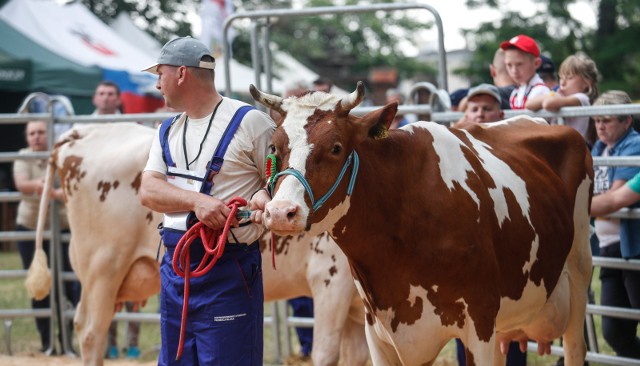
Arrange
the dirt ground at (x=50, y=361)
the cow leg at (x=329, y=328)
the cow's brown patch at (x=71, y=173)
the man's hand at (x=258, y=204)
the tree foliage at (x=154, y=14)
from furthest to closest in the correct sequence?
the tree foliage at (x=154, y=14)
the dirt ground at (x=50, y=361)
the cow's brown patch at (x=71, y=173)
the cow leg at (x=329, y=328)
the man's hand at (x=258, y=204)

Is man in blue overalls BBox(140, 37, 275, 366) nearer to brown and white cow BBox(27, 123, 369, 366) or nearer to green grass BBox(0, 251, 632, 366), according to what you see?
brown and white cow BBox(27, 123, 369, 366)

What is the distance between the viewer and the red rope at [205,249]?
13.5 ft

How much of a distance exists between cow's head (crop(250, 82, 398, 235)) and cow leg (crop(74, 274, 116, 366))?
2.77m

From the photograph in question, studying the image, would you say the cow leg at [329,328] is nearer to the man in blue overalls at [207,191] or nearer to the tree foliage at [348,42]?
the man in blue overalls at [207,191]

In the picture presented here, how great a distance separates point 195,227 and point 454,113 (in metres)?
3.03

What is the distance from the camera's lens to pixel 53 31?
56.1ft

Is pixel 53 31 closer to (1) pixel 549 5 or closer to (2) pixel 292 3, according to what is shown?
(1) pixel 549 5

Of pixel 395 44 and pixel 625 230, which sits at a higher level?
pixel 395 44

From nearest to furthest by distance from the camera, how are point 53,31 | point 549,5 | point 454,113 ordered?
point 454,113 < point 53,31 < point 549,5

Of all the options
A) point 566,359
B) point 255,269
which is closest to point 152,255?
point 255,269

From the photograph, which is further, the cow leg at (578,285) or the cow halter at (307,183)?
the cow leg at (578,285)

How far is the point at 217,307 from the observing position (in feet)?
13.9

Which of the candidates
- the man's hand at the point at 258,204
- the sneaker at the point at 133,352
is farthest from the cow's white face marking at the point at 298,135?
the sneaker at the point at 133,352

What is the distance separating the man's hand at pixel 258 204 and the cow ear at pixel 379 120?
547 millimetres
